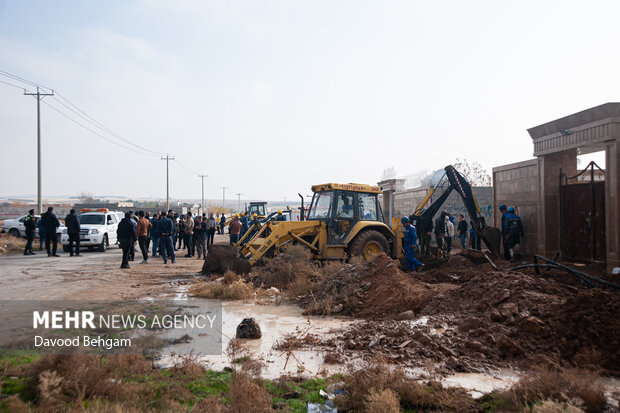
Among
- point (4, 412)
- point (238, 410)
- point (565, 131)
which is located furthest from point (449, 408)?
point (565, 131)

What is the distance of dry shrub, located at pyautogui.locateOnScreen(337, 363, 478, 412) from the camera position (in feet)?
12.8

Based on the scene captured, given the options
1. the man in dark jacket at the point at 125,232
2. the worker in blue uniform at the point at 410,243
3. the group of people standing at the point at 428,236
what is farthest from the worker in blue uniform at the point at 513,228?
the man in dark jacket at the point at 125,232

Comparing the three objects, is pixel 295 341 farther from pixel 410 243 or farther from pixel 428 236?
pixel 428 236

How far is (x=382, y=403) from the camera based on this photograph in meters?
3.67

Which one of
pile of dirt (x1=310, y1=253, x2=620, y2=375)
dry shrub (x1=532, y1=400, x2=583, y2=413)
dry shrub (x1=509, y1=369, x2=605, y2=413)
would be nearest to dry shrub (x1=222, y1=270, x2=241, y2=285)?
pile of dirt (x1=310, y1=253, x2=620, y2=375)

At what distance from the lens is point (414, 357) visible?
521 centimetres

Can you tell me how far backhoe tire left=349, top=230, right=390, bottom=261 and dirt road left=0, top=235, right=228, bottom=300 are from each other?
4.38 meters

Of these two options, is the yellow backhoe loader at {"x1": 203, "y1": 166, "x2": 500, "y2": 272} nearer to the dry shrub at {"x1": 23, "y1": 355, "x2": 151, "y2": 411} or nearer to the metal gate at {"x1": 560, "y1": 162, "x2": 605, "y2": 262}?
the metal gate at {"x1": 560, "y1": 162, "x2": 605, "y2": 262}

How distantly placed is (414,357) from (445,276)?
5.99 meters

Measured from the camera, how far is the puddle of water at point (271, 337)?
16.5 feet

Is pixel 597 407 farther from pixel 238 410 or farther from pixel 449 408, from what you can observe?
pixel 238 410

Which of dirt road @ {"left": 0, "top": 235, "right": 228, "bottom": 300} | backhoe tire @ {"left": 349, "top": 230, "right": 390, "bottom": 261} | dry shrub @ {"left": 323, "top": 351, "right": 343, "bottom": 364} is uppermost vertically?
backhoe tire @ {"left": 349, "top": 230, "right": 390, "bottom": 261}

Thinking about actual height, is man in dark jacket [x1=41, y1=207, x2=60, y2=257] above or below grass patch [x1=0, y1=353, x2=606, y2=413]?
above

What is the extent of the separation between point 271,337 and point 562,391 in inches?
145
